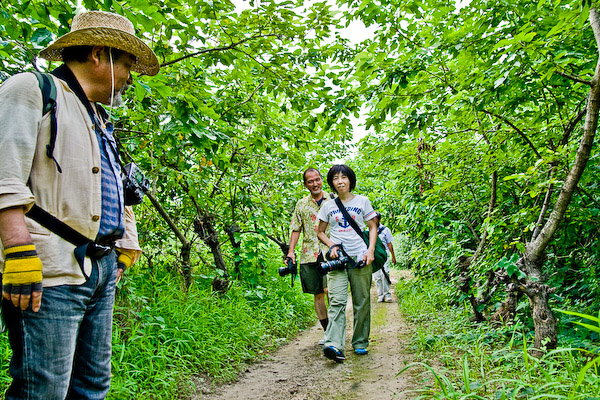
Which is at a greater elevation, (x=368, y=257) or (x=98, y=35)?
(x=98, y=35)

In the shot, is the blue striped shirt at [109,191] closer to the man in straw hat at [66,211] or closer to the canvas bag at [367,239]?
the man in straw hat at [66,211]

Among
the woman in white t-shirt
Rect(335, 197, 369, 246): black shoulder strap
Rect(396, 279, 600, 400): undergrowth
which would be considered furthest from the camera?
Rect(335, 197, 369, 246): black shoulder strap

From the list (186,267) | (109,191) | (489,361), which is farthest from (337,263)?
(109,191)

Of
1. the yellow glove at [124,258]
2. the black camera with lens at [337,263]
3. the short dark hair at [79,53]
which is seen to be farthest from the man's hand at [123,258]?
the black camera with lens at [337,263]

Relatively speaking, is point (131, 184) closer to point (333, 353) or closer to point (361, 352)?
point (333, 353)

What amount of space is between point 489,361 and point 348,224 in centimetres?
185

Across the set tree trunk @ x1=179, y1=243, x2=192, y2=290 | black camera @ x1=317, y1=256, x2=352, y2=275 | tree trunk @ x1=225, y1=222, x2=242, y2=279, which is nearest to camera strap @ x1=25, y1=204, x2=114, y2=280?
black camera @ x1=317, y1=256, x2=352, y2=275

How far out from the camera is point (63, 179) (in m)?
1.49

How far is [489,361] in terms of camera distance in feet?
10.0

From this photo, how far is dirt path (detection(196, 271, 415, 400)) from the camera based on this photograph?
10.2 ft

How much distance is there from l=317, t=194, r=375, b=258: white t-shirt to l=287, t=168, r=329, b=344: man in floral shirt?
1.29ft

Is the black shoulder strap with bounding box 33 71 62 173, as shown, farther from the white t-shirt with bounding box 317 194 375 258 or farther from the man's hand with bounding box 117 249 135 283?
the white t-shirt with bounding box 317 194 375 258

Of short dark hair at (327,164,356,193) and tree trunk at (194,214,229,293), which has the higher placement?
short dark hair at (327,164,356,193)

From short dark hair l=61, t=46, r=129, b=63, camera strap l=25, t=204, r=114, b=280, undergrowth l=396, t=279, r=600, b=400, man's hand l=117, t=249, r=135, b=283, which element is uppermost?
short dark hair l=61, t=46, r=129, b=63
